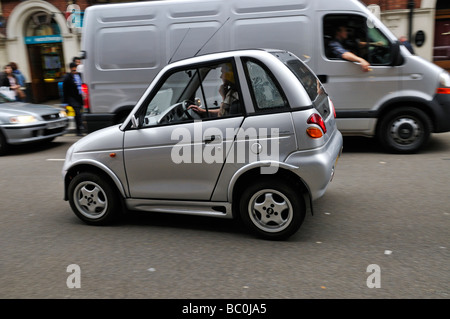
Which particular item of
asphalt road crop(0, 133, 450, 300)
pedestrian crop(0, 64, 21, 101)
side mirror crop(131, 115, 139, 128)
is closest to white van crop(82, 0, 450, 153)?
asphalt road crop(0, 133, 450, 300)

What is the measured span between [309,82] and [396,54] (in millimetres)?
3408

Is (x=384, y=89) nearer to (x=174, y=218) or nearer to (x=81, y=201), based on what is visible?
(x=174, y=218)

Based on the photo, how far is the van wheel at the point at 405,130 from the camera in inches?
283

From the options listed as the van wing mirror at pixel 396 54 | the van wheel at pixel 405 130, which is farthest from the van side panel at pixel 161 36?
the van wheel at pixel 405 130

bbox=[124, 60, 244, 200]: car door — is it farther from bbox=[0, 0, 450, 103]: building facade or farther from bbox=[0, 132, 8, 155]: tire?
bbox=[0, 0, 450, 103]: building facade

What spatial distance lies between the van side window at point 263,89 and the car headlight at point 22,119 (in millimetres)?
6849

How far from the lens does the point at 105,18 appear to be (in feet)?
26.0

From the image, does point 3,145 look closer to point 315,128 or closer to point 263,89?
point 263,89

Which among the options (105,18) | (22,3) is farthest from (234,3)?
(22,3)

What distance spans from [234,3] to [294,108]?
4.11 m

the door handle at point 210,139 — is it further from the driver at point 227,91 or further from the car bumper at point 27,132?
the car bumper at point 27,132

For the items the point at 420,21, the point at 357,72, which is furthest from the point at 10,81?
the point at 420,21

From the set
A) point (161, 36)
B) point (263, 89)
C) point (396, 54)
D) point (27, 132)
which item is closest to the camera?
point (263, 89)

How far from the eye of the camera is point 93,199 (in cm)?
469
